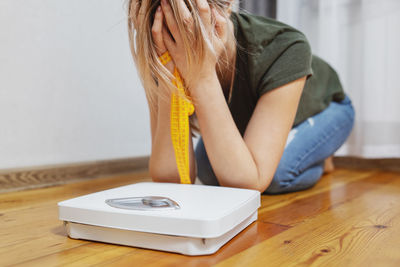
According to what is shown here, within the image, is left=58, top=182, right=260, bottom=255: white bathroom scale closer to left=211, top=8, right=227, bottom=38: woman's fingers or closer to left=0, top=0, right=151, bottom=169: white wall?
left=211, top=8, right=227, bottom=38: woman's fingers

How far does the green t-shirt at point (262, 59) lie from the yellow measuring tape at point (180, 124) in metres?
0.23

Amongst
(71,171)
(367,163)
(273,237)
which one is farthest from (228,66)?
(367,163)

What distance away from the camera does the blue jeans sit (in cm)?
113

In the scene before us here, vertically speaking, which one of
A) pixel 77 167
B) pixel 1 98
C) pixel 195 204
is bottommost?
pixel 77 167

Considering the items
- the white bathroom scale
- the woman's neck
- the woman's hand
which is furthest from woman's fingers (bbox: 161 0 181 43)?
the white bathroom scale

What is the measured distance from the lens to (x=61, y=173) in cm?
126

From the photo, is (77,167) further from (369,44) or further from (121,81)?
(369,44)

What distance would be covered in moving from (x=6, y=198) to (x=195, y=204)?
2.20 feet

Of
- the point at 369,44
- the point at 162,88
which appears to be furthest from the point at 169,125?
the point at 369,44

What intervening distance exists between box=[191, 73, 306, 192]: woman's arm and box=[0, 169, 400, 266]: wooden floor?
4.3 inches

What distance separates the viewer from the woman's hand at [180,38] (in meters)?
0.78

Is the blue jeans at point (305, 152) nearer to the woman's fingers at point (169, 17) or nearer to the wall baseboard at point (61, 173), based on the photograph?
the wall baseboard at point (61, 173)

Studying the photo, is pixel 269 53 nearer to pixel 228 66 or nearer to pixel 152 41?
pixel 228 66

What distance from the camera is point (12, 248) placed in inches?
24.4
